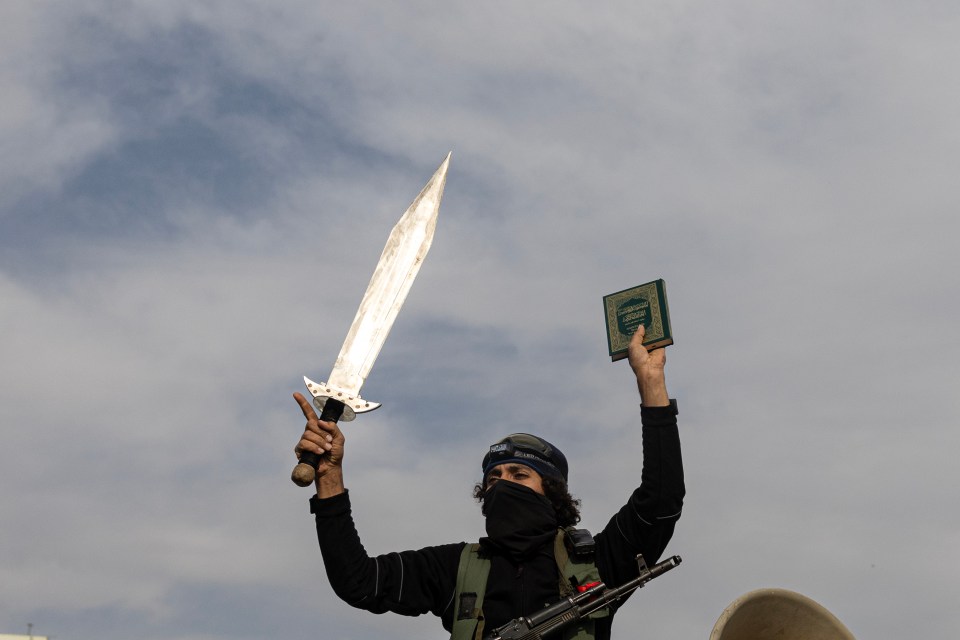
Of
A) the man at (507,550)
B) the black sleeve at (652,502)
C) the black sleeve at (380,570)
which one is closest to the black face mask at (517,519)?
the man at (507,550)

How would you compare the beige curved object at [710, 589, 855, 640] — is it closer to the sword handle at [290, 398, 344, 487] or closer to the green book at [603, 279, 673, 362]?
the green book at [603, 279, 673, 362]

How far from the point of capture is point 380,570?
800 cm

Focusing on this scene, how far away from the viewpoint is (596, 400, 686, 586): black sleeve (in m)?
7.51

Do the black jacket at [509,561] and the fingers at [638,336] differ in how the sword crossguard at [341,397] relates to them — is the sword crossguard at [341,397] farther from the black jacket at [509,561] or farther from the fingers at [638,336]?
the fingers at [638,336]

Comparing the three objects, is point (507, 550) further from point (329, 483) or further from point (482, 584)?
point (329, 483)

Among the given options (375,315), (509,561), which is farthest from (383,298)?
(509,561)

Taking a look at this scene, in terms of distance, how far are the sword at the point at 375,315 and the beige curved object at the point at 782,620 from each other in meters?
2.91

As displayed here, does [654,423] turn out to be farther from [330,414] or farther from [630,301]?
[330,414]

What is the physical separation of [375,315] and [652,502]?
215cm

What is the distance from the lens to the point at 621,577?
7.86 meters

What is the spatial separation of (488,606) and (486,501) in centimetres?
84

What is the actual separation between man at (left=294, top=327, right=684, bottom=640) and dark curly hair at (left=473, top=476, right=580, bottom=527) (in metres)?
0.12

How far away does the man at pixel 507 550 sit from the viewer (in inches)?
297

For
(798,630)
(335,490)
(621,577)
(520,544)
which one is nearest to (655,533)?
(621,577)
